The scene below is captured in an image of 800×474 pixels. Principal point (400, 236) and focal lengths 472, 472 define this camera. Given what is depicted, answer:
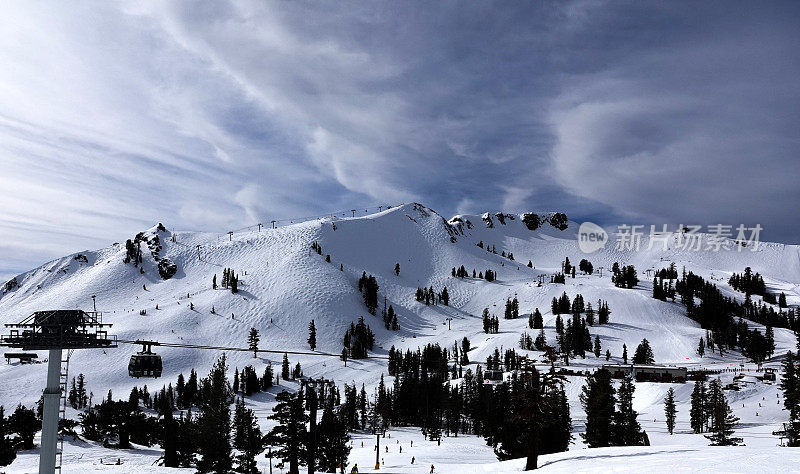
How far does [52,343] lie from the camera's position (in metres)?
37.9

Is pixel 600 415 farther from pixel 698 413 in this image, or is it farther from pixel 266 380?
pixel 266 380

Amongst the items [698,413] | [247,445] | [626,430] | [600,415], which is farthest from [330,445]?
[698,413]

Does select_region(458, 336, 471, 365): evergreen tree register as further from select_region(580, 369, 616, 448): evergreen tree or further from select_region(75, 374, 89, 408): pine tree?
select_region(75, 374, 89, 408): pine tree

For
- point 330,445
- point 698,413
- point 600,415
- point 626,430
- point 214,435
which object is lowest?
point 698,413

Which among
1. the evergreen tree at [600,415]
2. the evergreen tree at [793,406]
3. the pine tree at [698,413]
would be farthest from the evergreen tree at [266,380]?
the evergreen tree at [793,406]

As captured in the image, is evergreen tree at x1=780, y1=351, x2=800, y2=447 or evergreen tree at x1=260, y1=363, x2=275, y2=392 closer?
evergreen tree at x1=780, y1=351, x2=800, y2=447

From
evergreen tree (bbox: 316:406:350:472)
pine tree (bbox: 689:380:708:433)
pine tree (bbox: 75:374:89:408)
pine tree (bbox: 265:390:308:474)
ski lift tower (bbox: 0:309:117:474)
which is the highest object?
ski lift tower (bbox: 0:309:117:474)

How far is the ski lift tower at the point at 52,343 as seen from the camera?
35688 millimetres

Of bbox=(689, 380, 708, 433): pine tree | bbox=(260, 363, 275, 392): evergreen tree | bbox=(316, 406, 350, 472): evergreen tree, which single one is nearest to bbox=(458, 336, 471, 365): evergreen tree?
bbox=(260, 363, 275, 392): evergreen tree

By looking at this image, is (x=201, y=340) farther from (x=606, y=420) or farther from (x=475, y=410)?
(x=606, y=420)

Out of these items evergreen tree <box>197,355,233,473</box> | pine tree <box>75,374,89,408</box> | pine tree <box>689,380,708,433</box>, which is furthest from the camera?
pine tree <box>75,374,89,408</box>

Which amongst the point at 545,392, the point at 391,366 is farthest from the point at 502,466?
the point at 391,366

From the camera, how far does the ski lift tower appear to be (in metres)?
35.7

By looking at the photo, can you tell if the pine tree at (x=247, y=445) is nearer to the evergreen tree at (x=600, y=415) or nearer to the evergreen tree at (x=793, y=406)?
the evergreen tree at (x=600, y=415)
